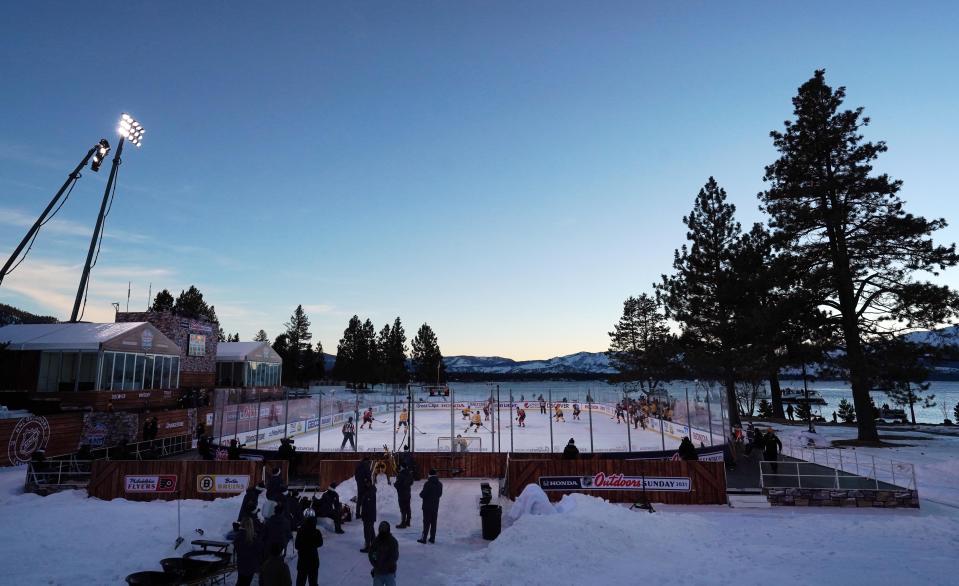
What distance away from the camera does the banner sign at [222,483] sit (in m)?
18.5

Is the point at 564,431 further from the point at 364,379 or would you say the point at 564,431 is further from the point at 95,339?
the point at 364,379

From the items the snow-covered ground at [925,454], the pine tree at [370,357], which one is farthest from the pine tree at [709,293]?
the pine tree at [370,357]

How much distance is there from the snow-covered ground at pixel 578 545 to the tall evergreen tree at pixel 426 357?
116374 mm

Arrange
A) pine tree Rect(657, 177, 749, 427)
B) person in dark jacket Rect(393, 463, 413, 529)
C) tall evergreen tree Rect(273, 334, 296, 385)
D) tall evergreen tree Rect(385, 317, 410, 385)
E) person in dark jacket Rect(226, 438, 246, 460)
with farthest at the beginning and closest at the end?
tall evergreen tree Rect(385, 317, 410, 385), tall evergreen tree Rect(273, 334, 296, 385), pine tree Rect(657, 177, 749, 427), person in dark jacket Rect(226, 438, 246, 460), person in dark jacket Rect(393, 463, 413, 529)

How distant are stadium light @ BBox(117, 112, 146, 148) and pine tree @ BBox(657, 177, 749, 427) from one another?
48701 millimetres

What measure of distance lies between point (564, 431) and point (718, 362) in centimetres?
1268

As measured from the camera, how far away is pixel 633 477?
1788cm

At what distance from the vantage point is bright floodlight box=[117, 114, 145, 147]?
4631 centimetres

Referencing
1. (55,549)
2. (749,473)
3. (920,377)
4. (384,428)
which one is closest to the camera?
(55,549)

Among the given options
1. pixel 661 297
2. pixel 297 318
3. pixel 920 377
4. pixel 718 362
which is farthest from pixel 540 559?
pixel 297 318

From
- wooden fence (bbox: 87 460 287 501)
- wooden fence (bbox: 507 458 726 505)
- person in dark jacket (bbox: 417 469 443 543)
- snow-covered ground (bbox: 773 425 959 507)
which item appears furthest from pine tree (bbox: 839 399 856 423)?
wooden fence (bbox: 87 460 287 501)

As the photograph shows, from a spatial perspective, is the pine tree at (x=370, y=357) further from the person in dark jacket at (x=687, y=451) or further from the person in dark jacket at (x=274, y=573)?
the person in dark jacket at (x=274, y=573)

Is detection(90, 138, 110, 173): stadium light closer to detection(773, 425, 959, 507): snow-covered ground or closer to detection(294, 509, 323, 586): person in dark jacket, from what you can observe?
detection(294, 509, 323, 586): person in dark jacket

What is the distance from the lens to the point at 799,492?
55.4 ft
